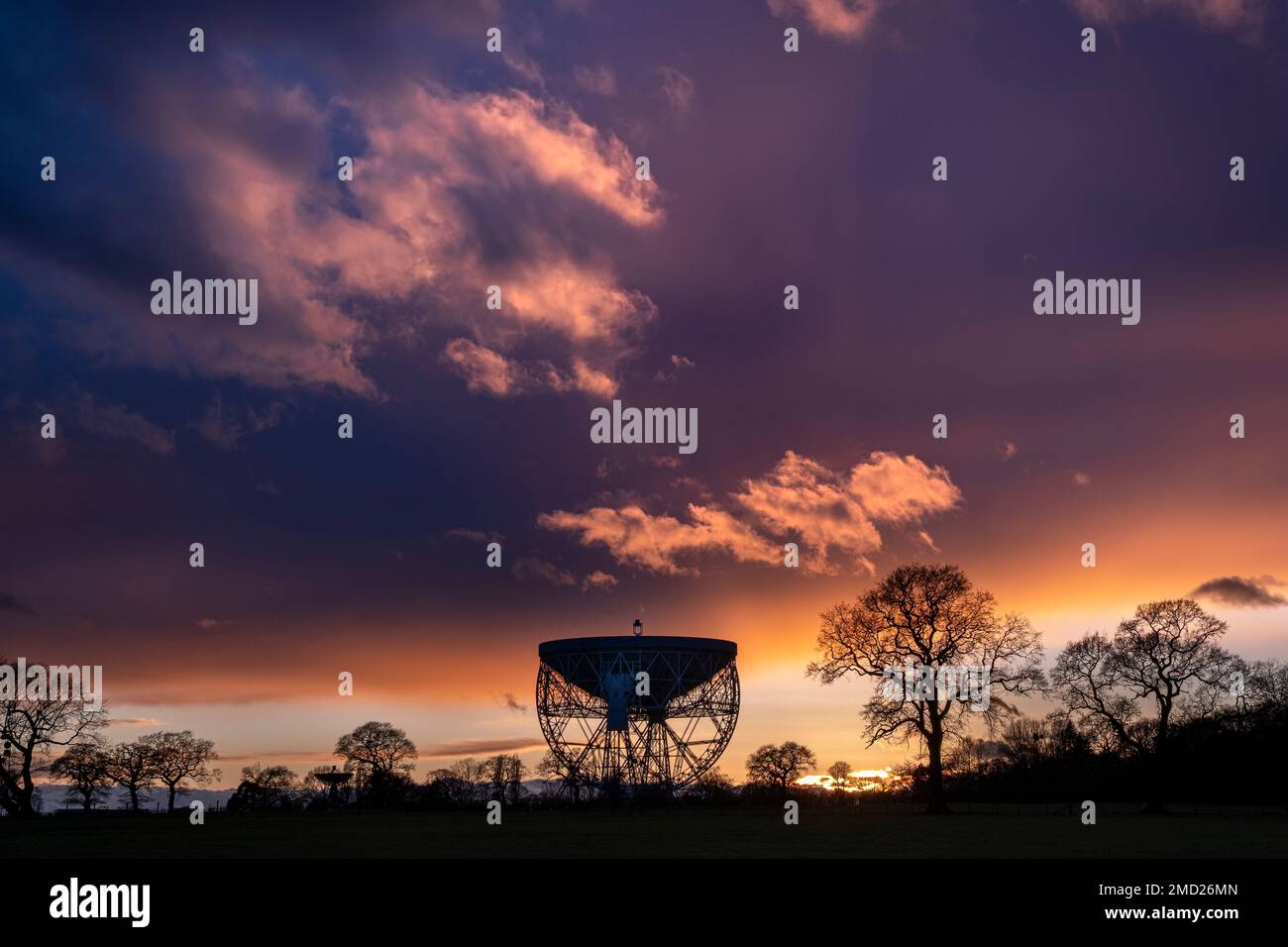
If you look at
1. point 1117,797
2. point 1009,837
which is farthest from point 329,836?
point 1117,797

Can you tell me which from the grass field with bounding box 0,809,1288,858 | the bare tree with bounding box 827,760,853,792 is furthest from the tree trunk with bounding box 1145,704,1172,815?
the bare tree with bounding box 827,760,853,792

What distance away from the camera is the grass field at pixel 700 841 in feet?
127

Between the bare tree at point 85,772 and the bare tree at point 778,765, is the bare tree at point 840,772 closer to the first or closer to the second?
the bare tree at point 778,765

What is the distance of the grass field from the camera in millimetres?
38656

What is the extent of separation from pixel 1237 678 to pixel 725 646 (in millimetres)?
38822

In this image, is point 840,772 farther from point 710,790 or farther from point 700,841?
point 700,841

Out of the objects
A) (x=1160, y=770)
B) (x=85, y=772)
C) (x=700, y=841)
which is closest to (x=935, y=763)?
(x=1160, y=770)

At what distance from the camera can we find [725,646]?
8894 cm

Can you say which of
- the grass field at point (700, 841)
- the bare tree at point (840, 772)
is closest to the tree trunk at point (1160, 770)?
the grass field at point (700, 841)

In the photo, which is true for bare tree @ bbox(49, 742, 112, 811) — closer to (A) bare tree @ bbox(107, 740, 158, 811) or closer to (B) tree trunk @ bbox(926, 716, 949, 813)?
(A) bare tree @ bbox(107, 740, 158, 811)

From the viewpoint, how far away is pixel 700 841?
45.6 m
